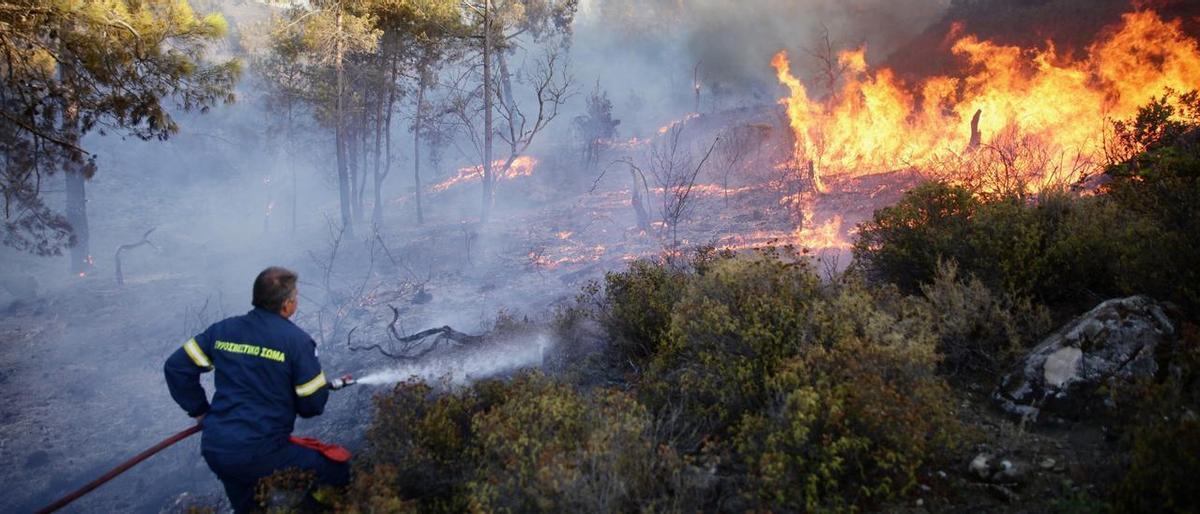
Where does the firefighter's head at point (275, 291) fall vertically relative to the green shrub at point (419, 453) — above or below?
above

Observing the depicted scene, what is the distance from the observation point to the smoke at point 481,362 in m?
7.12

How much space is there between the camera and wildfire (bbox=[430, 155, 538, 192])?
2794 centimetres

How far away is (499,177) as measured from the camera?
2684cm

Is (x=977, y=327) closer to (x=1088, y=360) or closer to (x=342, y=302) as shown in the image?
(x=1088, y=360)

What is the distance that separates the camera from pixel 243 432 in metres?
3.68

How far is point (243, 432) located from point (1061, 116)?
17586mm

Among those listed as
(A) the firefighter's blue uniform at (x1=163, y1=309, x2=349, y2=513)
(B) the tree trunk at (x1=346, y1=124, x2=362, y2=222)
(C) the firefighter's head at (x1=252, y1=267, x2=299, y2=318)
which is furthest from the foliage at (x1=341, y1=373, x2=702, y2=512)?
(B) the tree trunk at (x1=346, y1=124, x2=362, y2=222)

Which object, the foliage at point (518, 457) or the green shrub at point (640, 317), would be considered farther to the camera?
the green shrub at point (640, 317)

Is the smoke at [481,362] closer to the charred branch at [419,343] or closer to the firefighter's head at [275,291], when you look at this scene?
the charred branch at [419,343]

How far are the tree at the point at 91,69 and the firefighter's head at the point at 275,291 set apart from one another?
3.72 meters

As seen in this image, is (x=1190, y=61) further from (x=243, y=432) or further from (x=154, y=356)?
(x=154, y=356)

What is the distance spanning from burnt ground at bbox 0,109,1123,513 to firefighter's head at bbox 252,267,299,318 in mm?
2385

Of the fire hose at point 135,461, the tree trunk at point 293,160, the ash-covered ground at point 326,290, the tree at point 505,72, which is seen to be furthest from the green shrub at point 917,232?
the tree trunk at point 293,160

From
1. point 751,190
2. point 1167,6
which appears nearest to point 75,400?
point 751,190
